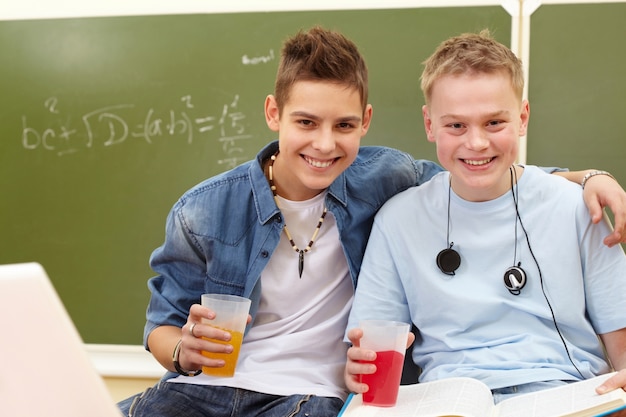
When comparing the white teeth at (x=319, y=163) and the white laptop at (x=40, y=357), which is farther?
the white teeth at (x=319, y=163)

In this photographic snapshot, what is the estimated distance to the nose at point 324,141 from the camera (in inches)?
69.1

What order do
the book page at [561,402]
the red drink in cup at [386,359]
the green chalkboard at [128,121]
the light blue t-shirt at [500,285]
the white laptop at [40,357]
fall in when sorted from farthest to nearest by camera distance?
the green chalkboard at [128,121] < the light blue t-shirt at [500,285] < the red drink in cup at [386,359] < the book page at [561,402] < the white laptop at [40,357]

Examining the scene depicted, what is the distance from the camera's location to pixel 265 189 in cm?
190

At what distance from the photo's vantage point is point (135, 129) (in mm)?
3068

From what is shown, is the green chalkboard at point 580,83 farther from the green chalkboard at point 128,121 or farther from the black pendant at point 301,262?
the black pendant at point 301,262

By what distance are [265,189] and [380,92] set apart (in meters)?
1.17

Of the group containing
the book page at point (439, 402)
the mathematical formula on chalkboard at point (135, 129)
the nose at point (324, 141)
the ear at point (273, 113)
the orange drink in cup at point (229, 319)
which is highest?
the ear at point (273, 113)

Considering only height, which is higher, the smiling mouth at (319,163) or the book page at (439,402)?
the smiling mouth at (319,163)

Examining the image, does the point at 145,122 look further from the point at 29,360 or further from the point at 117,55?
the point at 29,360

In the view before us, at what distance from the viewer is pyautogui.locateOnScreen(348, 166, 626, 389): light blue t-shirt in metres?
1.59

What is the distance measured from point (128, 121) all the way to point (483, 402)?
2.23m

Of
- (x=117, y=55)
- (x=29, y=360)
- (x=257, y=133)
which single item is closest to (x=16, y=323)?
(x=29, y=360)

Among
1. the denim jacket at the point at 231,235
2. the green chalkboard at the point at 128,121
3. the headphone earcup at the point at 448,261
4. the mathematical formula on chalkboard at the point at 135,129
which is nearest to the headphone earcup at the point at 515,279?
the headphone earcup at the point at 448,261

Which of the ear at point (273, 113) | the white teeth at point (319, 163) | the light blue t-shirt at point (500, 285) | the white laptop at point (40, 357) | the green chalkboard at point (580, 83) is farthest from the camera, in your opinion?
the green chalkboard at point (580, 83)
